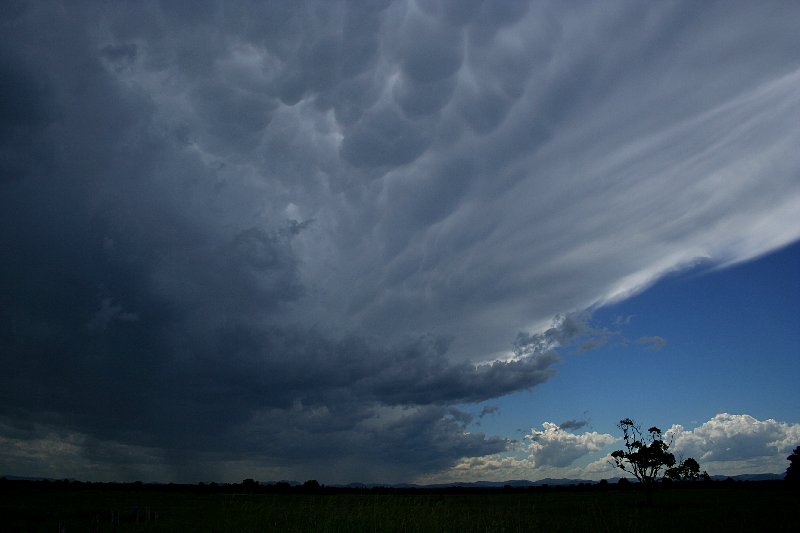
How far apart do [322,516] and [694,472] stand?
80.2 meters

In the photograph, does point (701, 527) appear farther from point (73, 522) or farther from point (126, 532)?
point (73, 522)

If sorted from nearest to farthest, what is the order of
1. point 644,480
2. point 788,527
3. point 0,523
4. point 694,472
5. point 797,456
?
point 788,527 → point 0,523 → point 644,480 → point 694,472 → point 797,456

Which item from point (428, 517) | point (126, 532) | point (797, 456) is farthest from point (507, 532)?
point (797, 456)

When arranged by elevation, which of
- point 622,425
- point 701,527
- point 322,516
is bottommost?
point 701,527

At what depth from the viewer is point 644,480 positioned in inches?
2365

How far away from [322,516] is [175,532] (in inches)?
A: 610

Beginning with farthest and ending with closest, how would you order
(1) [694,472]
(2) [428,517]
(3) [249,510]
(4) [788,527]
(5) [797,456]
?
(5) [797,456], (1) [694,472], (4) [788,527], (3) [249,510], (2) [428,517]

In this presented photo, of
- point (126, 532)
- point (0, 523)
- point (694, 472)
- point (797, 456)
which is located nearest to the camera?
point (126, 532)

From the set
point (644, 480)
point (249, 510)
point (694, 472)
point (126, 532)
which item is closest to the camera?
point (249, 510)

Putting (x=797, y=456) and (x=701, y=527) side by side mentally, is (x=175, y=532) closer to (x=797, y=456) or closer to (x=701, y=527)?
(x=701, y=527)

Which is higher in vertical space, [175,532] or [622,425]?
[622,425]

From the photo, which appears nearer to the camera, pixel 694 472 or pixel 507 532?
pixel 507 532

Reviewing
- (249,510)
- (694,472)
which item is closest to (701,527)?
(249,510)

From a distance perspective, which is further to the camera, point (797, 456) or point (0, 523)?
point (797, 456)
